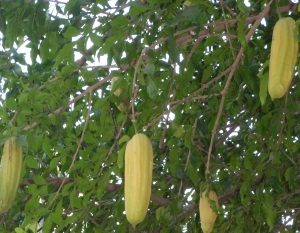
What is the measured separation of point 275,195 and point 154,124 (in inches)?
58.1

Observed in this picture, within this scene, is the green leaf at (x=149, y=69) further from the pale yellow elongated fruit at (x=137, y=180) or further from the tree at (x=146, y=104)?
the pale yellow elongated fruit at (x=137, y=180)

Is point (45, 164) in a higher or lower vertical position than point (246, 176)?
higher

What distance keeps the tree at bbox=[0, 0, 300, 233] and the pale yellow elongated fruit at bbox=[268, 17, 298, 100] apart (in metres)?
0.23

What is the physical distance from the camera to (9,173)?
78.8 inches

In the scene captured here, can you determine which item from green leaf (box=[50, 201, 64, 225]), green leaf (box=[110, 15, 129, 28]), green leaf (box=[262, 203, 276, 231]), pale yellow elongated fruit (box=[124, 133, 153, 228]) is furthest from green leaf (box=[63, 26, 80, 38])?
green leaf (box=[262, 203, 276, 231])

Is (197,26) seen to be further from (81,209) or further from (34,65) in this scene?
(81,209)

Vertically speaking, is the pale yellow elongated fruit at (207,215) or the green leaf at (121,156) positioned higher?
the green leaf at (121,156)

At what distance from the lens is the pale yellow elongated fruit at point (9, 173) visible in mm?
2006

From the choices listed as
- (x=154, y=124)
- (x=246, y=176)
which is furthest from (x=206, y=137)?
(x=154, y=124)

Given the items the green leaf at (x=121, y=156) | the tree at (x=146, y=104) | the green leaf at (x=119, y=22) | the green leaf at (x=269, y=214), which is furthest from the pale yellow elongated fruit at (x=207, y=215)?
the green leaf at (x=119, y=22)

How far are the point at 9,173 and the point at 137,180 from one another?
0.54m

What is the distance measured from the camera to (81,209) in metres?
2.91

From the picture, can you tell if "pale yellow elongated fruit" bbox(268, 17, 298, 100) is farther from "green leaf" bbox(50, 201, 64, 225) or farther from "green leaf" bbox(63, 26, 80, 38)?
"green leaf" bbox(50, 201, 64, 225)

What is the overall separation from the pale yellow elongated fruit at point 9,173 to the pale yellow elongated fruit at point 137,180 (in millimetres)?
470
